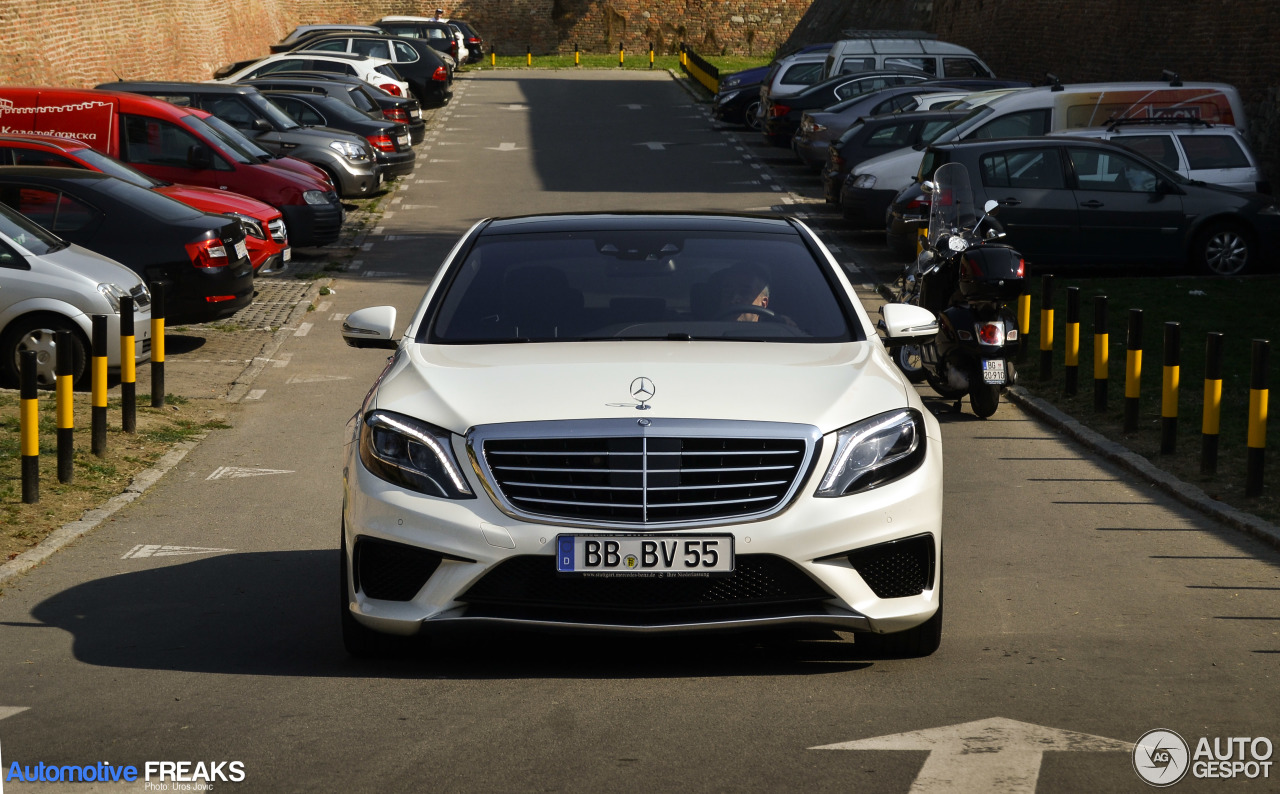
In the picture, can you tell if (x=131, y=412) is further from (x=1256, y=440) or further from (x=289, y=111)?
(x=289, y=111)

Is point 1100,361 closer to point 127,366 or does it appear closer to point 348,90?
point 127,366

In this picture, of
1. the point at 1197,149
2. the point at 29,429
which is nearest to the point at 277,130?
the point at 1197,149

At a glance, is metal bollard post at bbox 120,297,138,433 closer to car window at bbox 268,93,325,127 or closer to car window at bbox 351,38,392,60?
car window at bbox 268,93,325,127

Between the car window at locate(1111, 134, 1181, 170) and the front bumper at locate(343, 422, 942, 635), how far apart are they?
1538 cm

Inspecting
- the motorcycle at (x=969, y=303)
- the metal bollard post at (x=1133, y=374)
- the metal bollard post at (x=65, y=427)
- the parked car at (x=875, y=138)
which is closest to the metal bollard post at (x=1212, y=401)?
the metal bollard post at (x=1133, y=374)

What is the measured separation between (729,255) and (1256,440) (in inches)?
152

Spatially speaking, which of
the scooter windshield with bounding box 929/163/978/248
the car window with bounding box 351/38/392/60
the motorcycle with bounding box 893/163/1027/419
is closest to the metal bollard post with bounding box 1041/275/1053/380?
the motorcycle with bounding box 893/163/1027/419

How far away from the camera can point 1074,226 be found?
59.5 feet

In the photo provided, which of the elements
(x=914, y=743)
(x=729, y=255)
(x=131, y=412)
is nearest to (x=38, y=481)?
(x=131, y=412)

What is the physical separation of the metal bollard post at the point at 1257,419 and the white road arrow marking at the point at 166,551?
5458mm

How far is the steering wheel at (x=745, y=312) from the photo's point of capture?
6.51 m

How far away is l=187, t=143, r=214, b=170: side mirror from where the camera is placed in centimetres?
1958

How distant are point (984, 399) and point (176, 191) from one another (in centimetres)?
890

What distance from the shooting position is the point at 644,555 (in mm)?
5324
